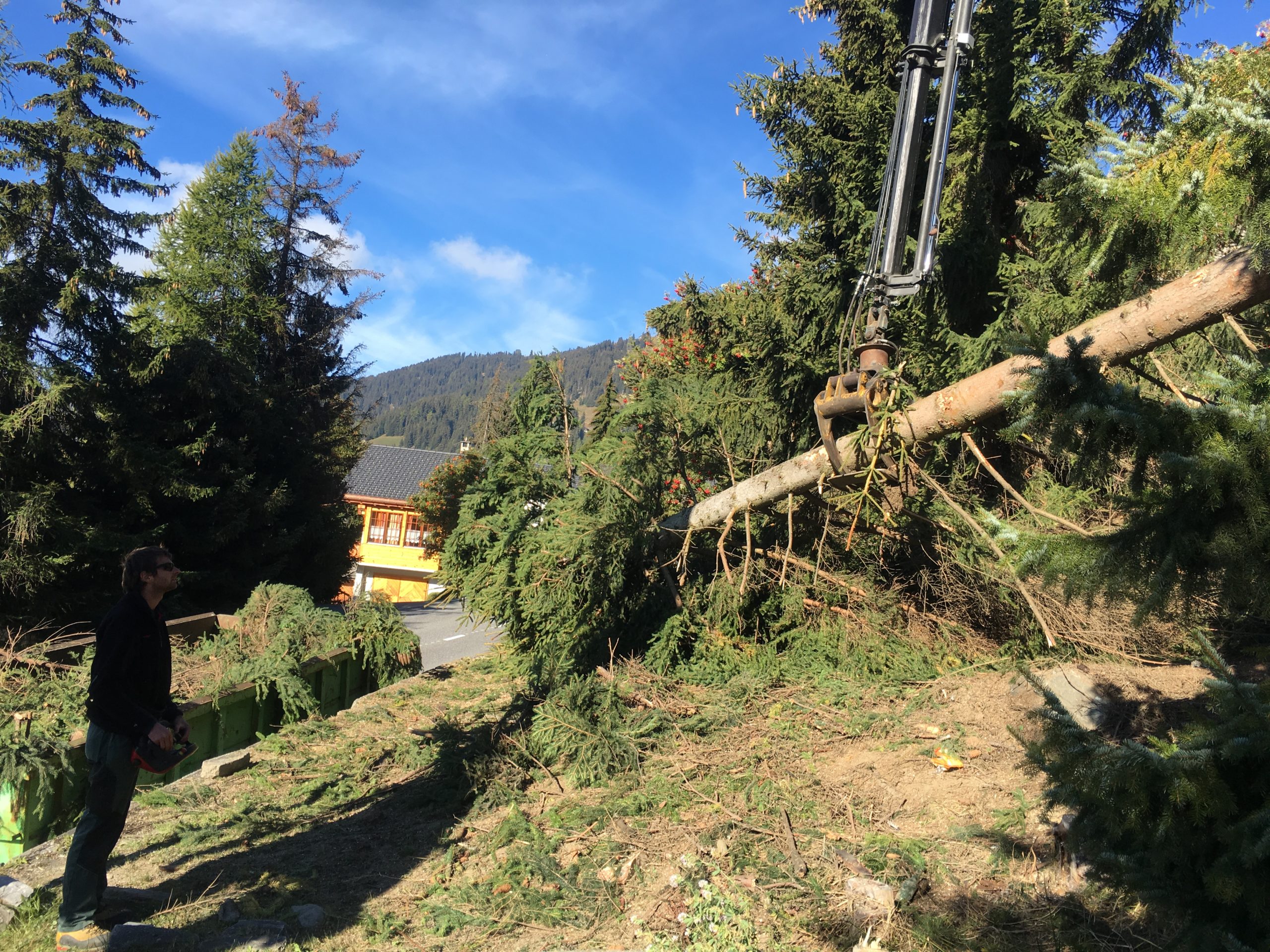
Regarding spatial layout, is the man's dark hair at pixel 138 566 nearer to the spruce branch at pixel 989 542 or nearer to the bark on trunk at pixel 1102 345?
the bark on trunk at pixel 1102 345

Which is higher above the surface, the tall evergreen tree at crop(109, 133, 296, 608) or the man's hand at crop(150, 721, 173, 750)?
the tall evergreen tree at crop(109, 133, 296, 608)

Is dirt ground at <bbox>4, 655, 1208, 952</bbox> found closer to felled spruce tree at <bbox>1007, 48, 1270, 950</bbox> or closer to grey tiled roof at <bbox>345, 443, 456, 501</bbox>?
felled spruce tree at <bbox>1007, 48, 1270, 950</bbox>

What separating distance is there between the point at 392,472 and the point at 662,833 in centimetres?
4246

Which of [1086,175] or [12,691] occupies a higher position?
[1086,175]

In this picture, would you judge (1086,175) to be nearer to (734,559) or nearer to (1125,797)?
(1125,797)

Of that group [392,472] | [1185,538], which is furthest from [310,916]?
[392,472]

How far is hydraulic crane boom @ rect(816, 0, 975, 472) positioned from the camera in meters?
4.98

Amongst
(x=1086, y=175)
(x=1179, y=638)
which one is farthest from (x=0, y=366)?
(x=1179, y=638)

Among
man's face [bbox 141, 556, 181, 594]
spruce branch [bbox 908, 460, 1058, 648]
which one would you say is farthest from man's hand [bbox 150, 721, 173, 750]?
spruce branch [bbox 908, 460, 1058, 648]

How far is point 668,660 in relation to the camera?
7.21 metres

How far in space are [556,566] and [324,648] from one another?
2796 millimetres

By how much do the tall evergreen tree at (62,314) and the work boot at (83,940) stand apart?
8852mm

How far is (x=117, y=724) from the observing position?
370cm

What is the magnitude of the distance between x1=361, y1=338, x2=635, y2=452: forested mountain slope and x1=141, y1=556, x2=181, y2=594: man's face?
93.1m
